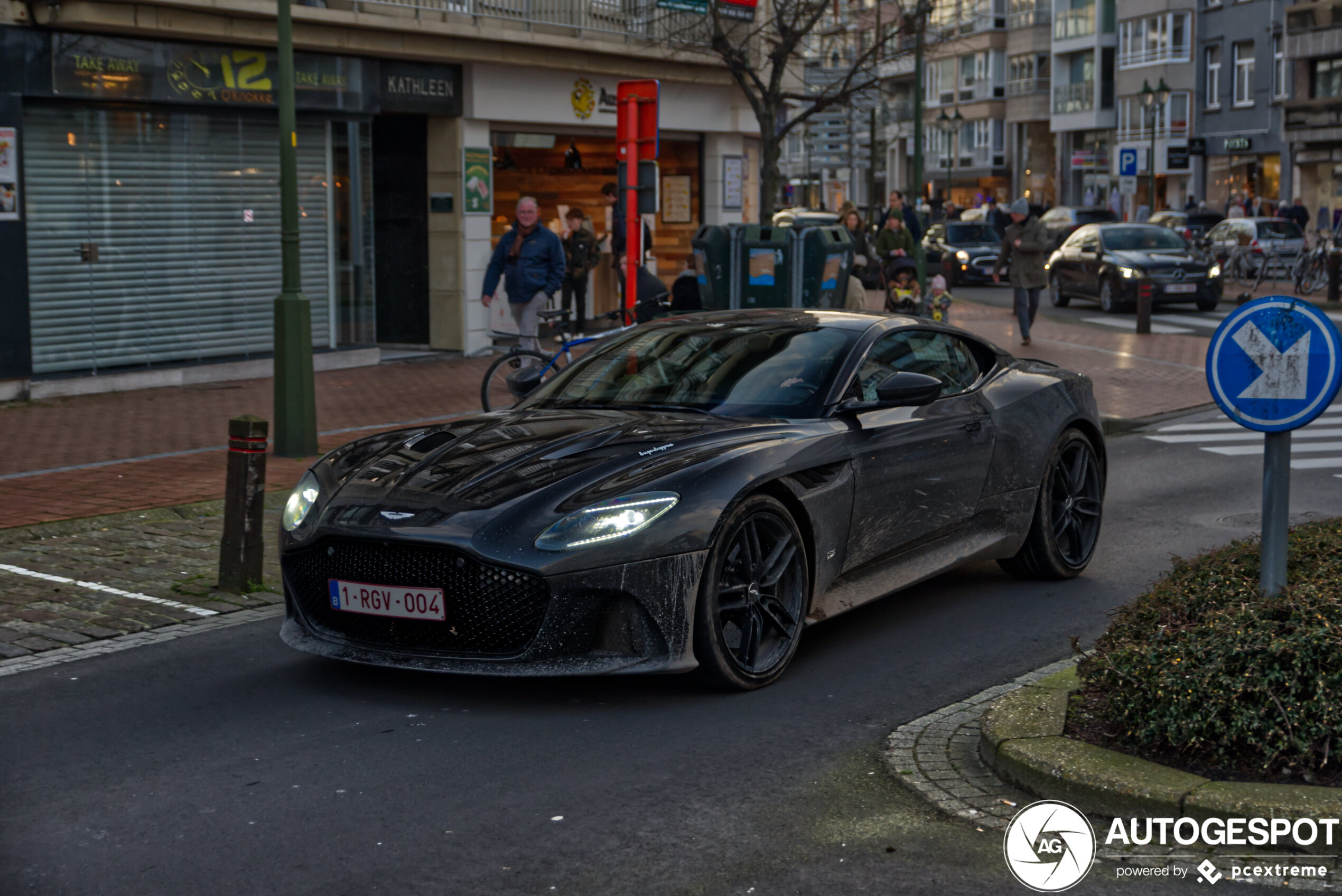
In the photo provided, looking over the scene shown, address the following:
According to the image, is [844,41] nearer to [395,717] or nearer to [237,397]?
[237,397]

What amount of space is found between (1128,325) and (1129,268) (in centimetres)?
231

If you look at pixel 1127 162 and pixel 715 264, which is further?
pixel 1127 162

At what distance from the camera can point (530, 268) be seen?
15328 mm

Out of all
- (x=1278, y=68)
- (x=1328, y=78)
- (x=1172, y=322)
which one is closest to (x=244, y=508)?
(x=1172, y=322)

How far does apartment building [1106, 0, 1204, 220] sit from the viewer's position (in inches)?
2557

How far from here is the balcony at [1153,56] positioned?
215 feet

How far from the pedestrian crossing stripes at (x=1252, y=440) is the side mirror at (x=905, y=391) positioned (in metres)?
6.08

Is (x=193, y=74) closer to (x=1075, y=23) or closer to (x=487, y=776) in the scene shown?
(x=487, y=776)

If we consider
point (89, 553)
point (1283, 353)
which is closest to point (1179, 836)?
point (1283, 353)

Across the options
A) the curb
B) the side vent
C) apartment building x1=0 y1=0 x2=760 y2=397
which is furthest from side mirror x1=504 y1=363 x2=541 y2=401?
apartment building x1=0 y1=0 x2=760 y2=397

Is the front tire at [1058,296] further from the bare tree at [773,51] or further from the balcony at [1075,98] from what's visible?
the balcony at [1075,98]

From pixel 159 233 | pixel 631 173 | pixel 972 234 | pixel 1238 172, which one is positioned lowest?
pixel 159 233

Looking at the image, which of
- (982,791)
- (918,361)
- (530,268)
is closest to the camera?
(982,791)

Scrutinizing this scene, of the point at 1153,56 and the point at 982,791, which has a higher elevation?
the point at 1153,56
